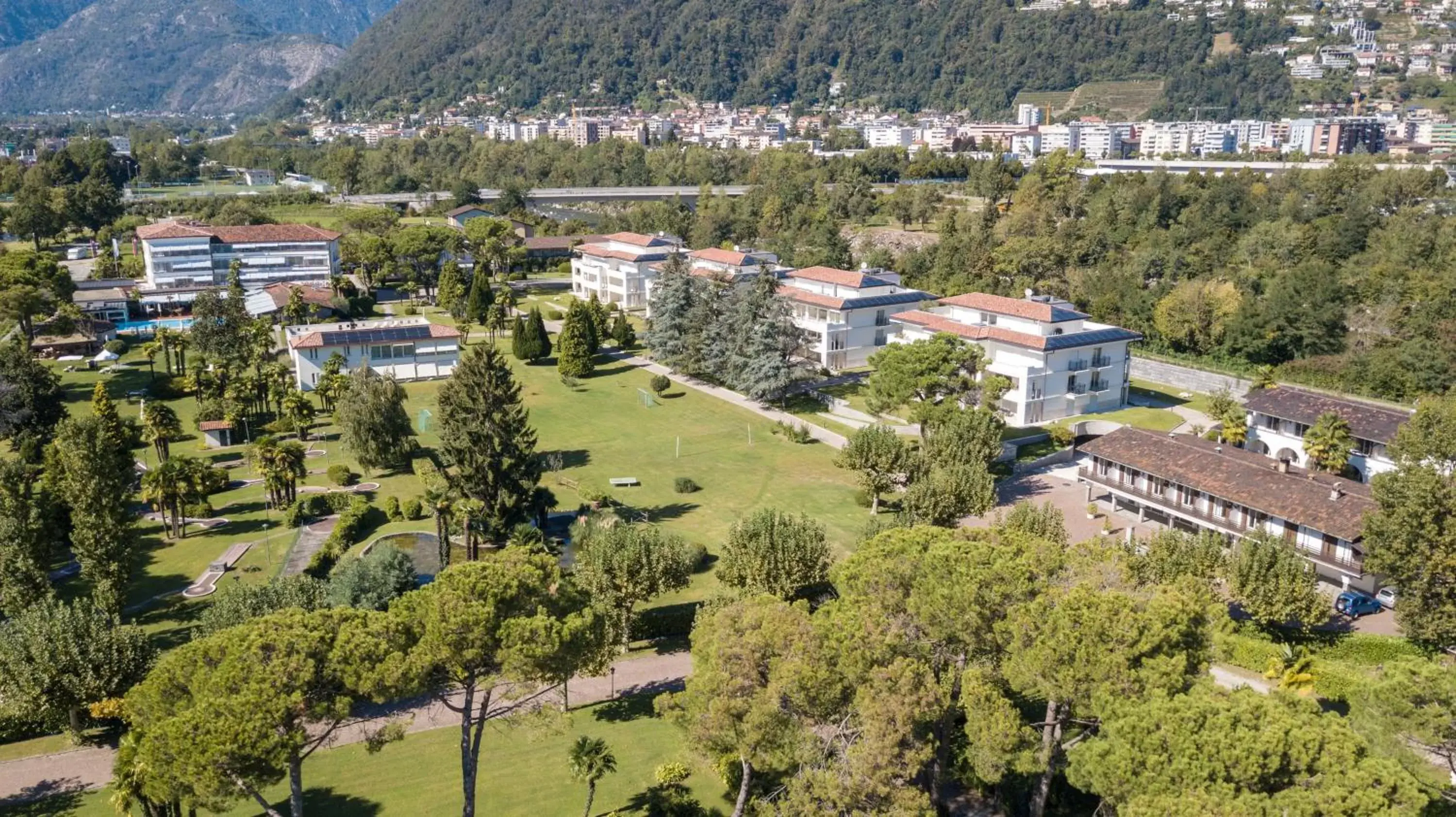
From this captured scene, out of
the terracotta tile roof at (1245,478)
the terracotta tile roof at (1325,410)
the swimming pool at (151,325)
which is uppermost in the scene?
the terracotta tile roof at (1325,410)

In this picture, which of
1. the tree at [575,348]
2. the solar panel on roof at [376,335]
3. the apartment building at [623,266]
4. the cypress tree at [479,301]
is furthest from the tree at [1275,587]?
the cypress tree at [479,301]

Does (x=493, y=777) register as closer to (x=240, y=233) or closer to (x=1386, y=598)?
(x=1386, y=598)

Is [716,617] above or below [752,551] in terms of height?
above

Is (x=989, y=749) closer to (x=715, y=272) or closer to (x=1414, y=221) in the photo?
(x=715, y=272)

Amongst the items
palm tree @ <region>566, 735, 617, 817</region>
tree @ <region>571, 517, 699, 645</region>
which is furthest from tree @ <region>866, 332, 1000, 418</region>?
palm tree @ <region>566, 735, 617, 817</region>

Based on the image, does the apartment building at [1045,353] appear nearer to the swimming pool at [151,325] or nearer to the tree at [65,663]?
the tree at [65,663]

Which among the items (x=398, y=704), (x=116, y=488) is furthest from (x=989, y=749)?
(x=116, y=488)

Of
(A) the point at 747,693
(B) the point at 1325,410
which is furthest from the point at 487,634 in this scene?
(B) the point at 1325,410
